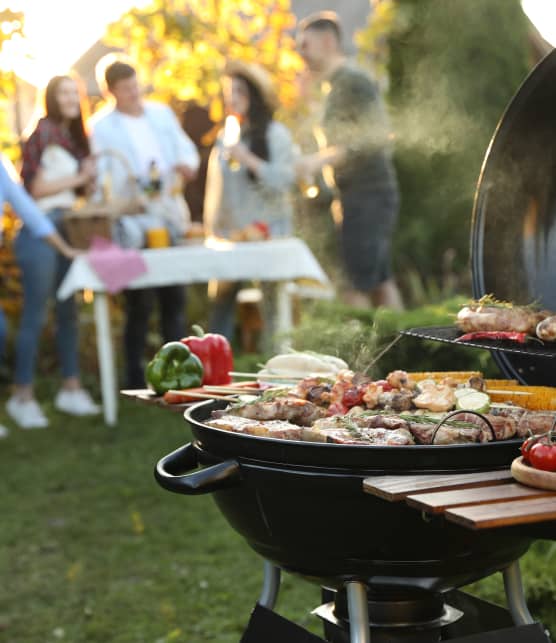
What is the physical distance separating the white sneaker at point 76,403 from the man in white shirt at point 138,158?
329 millimetres

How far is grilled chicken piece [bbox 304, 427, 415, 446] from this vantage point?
6.59 ft

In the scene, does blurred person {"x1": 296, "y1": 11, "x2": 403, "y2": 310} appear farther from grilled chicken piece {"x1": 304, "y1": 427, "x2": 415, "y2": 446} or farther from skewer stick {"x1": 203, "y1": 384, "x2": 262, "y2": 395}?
grilled chicken piece {"x1": 304, "y1": 427, "x2": 415, "y2": 446}

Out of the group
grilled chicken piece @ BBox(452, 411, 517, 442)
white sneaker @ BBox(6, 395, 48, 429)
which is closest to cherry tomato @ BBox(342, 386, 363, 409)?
grilled chicken piece @ BBox(452, 411, 517, 442)

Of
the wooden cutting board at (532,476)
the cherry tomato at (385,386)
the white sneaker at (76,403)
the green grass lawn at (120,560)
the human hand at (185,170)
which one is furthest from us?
the white sneaker at (76,403)

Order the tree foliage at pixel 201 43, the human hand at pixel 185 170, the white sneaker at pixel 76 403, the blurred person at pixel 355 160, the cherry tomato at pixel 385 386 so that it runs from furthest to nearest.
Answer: the tree foliage at pixel 201 43 → the white sneaker at pixel 76 403 → the human hand at pixel 185 170 → the blurred person at pixel 355 160 → the cherry tomato at pixel 385 386

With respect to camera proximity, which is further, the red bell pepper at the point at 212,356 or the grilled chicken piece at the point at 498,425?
the red bell pepper at the point at 212,356

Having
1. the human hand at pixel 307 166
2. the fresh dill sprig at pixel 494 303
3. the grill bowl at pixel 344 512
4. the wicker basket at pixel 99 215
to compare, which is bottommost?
the grill bowl at pixel 344 512

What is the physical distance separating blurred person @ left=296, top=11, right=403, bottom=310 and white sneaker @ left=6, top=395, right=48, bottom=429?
7.43 ft

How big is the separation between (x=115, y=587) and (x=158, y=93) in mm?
7327

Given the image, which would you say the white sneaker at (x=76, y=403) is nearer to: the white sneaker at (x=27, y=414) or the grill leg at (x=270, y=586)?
the white sneaker at (x=27, y=414)

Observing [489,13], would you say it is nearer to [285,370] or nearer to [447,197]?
[447,197]

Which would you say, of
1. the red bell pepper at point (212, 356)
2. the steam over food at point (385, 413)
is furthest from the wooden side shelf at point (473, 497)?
the red bell pepper at point (212, 356)

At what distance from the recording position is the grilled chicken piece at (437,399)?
231cm

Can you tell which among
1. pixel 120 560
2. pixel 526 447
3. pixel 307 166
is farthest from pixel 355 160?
pixel 526 447
